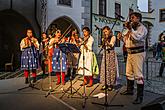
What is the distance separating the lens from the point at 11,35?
37.5 ft

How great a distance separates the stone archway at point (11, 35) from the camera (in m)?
11.2

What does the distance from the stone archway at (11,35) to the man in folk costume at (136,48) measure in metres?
7.26

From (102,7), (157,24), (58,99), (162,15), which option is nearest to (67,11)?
(58,99)

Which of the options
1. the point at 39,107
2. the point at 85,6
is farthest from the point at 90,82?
the point at 85,6

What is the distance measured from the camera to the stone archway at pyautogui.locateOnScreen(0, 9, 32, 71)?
11.2 m

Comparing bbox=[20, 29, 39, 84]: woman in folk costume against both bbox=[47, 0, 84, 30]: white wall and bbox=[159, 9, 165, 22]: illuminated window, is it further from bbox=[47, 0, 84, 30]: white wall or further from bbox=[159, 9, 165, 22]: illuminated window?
bbox=[159, 9, 165, 22]: illuminated window

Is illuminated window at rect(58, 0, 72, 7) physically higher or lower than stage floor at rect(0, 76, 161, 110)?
higher

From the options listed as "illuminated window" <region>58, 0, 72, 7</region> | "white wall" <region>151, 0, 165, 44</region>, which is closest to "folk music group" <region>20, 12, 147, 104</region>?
"illuminated window" <region>58, 0, 72, 7</region>

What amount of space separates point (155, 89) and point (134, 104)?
1.75 meters

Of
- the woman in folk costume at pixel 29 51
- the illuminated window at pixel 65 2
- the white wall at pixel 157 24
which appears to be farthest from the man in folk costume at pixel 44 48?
the white wall at pixel 157 24

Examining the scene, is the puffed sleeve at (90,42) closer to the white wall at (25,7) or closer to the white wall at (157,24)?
the white wall at (25,7)

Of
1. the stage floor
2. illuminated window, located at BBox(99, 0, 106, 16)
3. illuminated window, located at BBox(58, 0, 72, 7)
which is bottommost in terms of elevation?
the stage floor

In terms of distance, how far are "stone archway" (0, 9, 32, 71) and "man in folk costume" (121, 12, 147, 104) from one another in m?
7.26

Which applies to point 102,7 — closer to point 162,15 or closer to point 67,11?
point 67,11
